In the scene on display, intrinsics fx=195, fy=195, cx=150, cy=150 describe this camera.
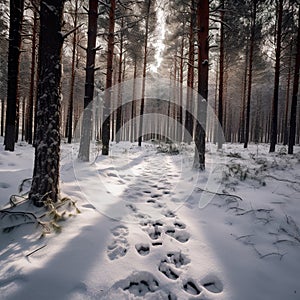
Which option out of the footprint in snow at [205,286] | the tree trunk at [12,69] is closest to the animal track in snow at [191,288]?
the footprint in snow at [205,286]

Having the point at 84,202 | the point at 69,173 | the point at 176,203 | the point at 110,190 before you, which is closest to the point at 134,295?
the point at 84,202

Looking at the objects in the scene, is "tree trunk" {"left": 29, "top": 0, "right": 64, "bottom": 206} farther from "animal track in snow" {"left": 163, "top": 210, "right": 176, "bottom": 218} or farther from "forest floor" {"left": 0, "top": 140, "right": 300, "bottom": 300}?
"animal track in snow" {"left": 163, "top": 210, "right": 176, "bottom": 218}

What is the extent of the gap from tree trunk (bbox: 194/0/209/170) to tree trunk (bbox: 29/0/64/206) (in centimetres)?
440

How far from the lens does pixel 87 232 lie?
2271 millimetres

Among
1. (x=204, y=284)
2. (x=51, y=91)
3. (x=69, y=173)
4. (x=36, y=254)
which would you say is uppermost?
(x=51, y=91)

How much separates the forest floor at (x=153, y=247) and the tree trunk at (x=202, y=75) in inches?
96.9

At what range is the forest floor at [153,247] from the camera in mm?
1588

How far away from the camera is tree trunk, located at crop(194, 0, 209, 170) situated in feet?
19.4

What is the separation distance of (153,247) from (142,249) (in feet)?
0.40

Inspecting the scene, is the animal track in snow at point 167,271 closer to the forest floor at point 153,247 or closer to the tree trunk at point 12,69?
the forest floor at point 153,247

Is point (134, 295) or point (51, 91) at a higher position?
point (51, 91)

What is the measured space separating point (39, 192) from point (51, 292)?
1526 mm

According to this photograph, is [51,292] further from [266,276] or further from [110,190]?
[110,190]

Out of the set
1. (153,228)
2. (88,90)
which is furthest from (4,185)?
(88,90)
